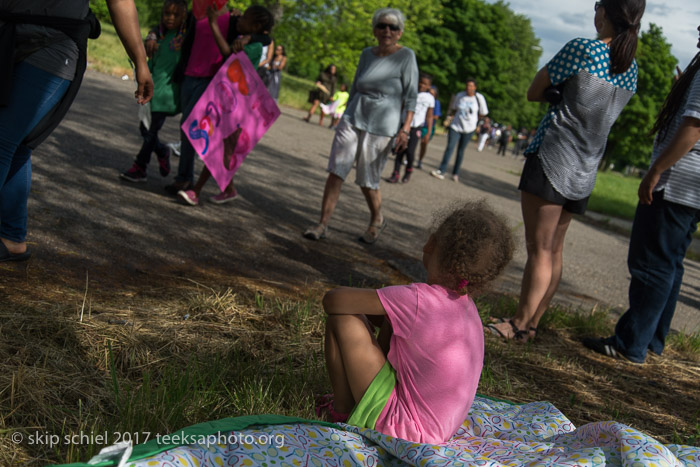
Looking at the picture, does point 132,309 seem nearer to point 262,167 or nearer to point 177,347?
point 177,347

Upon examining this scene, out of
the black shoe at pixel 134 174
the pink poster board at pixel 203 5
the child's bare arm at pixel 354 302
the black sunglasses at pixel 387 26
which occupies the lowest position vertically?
the black shoe at pixel 134 174

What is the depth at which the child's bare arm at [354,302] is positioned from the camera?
2.38 m

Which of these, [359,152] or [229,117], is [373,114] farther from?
[229,117]

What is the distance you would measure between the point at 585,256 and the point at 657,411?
5.68 m

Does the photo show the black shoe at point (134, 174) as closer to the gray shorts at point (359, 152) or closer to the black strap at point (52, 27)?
the gray shorts at point (359, 152)

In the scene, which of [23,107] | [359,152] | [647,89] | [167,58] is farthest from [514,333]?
[647,89]

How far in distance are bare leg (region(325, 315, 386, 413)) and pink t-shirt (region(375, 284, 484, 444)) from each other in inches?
3.0

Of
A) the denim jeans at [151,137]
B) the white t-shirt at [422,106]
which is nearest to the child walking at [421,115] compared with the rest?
the white t-shirt at [422,106]

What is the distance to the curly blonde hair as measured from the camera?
2.40 m

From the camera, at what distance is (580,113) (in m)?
4.14

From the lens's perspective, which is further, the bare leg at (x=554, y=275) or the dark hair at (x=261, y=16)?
the dark hair at (x=261, y=16)

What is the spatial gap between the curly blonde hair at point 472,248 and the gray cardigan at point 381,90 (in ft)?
11.8

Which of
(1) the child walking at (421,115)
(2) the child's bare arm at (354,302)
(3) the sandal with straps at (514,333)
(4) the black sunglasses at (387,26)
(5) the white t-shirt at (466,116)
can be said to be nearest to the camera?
(2) the child's bare arm at (354,302)

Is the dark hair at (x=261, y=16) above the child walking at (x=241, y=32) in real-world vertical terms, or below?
above
